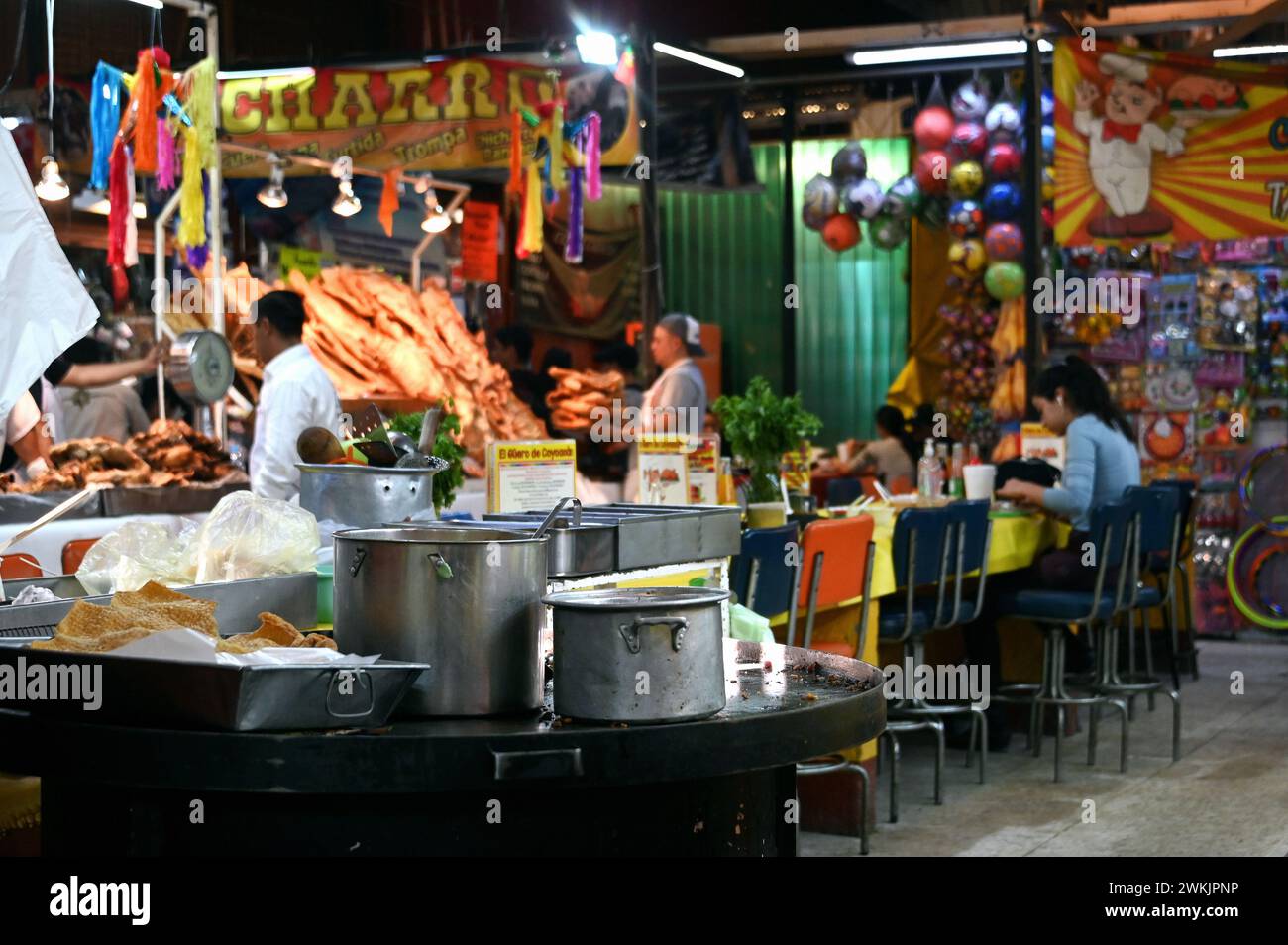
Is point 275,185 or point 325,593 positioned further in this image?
point 275,185

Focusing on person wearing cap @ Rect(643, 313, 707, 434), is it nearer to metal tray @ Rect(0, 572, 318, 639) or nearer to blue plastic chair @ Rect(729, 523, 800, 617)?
blue plastic chair @ Rect(729, 523, 800, 617)

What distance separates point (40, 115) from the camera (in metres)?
8.48

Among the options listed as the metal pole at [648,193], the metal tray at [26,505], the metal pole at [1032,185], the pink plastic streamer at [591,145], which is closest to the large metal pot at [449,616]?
the metal tray at [26,505]

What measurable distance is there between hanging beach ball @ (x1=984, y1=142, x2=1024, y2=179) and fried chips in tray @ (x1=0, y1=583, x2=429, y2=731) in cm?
770

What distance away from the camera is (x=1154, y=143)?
846 centimetres

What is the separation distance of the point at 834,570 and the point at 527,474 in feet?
4.50

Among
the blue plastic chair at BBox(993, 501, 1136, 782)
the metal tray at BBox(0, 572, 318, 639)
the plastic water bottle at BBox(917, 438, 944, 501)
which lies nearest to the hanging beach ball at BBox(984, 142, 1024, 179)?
the plastic water bottle at BBox(917, 438, 944, 501)

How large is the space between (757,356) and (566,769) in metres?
11.9

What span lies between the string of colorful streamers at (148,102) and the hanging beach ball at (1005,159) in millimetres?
4804

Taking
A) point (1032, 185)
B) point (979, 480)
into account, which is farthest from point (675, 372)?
point (1032, 185)

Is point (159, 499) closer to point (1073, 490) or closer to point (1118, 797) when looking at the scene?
point (1118, 797)

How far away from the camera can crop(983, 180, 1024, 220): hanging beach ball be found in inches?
364

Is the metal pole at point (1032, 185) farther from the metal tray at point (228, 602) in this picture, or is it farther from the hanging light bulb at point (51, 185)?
the metal tray at point (228, 602)

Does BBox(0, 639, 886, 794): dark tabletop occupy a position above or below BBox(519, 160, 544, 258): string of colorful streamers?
below
